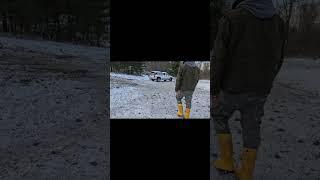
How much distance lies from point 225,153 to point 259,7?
1.51 m

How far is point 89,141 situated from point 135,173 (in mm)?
1747

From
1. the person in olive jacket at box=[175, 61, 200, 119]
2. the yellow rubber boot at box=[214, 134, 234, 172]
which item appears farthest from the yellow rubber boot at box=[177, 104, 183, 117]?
the yellow rubber boot at box=[214, 134, 234, 172]

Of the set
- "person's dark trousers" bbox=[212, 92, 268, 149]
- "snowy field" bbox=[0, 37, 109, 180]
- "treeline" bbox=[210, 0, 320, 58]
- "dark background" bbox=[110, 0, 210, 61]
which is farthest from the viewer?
"treeline" bbox=[210, 0, 320, 58]

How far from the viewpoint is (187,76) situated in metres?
3.16

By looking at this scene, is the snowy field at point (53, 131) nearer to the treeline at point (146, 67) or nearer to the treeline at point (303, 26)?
the treeline at point (146, 67)

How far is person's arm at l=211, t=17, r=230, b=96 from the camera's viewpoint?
3.36m

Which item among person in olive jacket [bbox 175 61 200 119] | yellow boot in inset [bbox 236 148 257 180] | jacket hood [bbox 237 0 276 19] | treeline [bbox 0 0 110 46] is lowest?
yellow boot in inset [bbox 236 148 257 180]

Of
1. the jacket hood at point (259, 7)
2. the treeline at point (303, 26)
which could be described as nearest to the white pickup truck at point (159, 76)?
the jacket hood at point (259, 7)

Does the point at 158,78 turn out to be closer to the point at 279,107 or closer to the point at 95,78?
the point at 279,107

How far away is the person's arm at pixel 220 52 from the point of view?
336 centimetres

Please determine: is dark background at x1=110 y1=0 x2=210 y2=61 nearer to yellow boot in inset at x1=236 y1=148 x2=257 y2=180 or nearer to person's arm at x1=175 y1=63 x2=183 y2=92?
person's arm at x1=175 y1=63 x2=183 y2=92

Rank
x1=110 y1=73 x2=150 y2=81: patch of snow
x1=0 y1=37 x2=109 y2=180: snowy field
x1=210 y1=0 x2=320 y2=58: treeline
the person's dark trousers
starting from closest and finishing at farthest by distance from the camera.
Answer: x1=110 y1=73 x2=150 y2=81: patch of snow < the person's dark trousers < x1=0 y1=37 x2=109 y2=180: snowy field < x1=210 y1=0 x2=320 y2=58: treeline

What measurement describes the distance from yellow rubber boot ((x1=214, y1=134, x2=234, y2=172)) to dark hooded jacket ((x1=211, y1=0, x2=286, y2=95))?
21.9 inches

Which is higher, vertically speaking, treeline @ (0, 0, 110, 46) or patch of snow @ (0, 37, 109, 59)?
treeline @ (0, 0, 110, 46)
